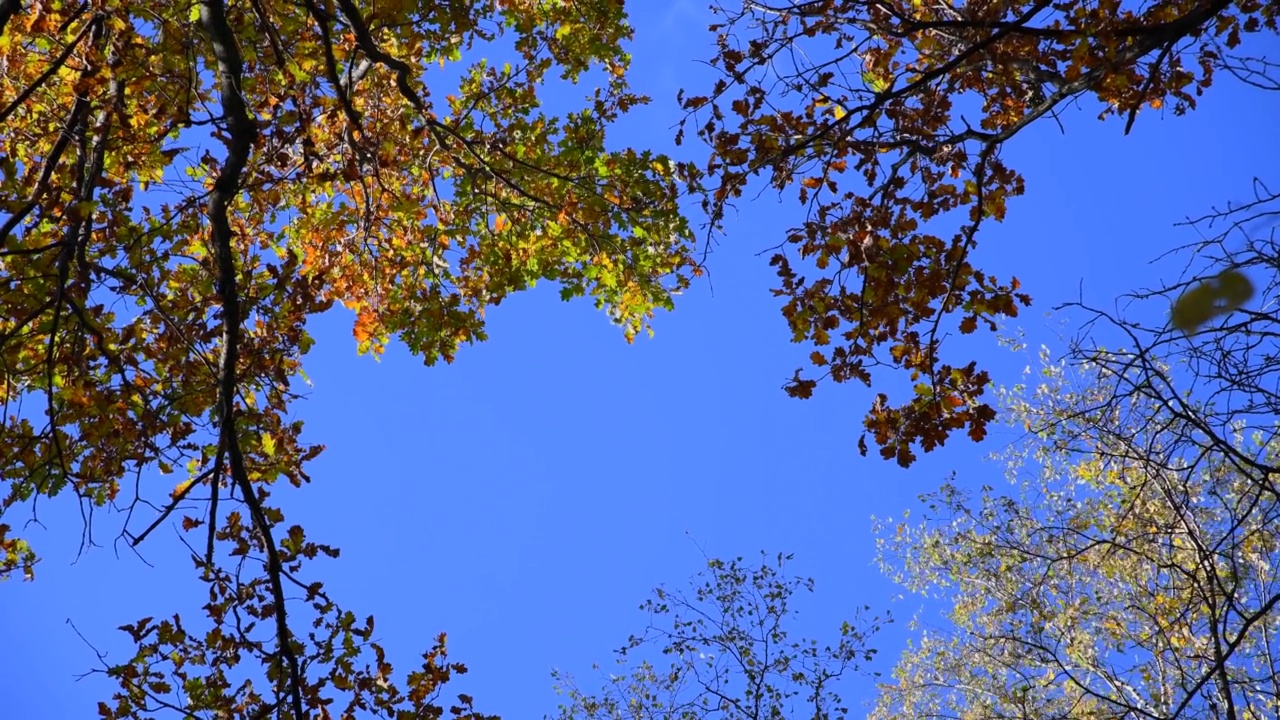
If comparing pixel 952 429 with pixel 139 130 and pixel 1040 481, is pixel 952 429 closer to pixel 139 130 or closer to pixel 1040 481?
pixel 139 130

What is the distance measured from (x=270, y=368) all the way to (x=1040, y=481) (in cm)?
1209

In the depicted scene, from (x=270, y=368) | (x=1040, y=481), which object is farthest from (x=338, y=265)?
(x=1040, y=481)

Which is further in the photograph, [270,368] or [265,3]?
[265,3]

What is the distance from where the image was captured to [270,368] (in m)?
6.14

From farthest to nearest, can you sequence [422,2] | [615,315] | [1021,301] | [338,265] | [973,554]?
[973,554], [615,315], [338,265], [422,2], [1021,301]

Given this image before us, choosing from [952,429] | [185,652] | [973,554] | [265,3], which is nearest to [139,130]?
[265,3]

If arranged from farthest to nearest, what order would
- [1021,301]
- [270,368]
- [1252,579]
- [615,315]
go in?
1. [1252,579]
2. [615,315]
3. [270,368]
4. [1021,301]

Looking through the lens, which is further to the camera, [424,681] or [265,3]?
[265,3]

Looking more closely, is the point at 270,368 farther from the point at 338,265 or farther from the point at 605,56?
the point at 605,56

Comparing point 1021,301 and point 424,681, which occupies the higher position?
point 1021,301

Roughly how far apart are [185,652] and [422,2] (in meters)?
4.78

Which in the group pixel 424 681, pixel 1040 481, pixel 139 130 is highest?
pixel 1040 481

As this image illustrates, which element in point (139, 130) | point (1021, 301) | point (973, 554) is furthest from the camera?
point (973, 554)

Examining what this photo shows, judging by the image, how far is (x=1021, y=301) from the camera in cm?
569
